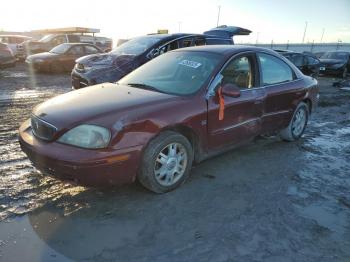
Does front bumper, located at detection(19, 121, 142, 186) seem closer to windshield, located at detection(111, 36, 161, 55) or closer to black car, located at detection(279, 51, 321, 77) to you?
windshield, located at detection(111, 36, 161, 55)

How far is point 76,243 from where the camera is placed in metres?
2.98

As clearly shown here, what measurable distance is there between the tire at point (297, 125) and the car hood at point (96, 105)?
2.68 meters

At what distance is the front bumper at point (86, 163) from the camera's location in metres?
3.26

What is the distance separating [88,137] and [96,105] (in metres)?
0.47

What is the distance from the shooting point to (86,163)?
325 centimetres

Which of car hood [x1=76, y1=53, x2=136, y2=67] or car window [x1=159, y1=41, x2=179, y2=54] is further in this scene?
car window [x1=159, y1=41, x2=179, y2=54]

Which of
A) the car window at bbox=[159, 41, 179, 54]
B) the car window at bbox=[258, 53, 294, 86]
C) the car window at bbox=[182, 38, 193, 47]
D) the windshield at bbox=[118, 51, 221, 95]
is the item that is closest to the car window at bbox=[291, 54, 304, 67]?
the car window at bbox=[182, 38, 193, 47]

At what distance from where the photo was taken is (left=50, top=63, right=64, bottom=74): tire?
15289mm

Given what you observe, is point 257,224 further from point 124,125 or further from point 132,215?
point 124,125

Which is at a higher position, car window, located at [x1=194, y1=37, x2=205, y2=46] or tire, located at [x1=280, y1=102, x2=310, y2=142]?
car window, located at [x1=194, y1=37, x2=205, y2=46]

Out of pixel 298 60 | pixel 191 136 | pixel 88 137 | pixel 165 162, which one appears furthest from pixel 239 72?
pixel 298 60

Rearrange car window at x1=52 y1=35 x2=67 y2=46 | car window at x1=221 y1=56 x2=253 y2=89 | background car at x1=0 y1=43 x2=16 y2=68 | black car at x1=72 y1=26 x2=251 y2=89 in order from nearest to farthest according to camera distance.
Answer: car window at x1=221 y1=56 x2=253 y2=89, black car at x1=72 y1=26 x2=251 y2=89, background car at x1=0 y1=43 x2=16 y2=68, car window at x1=52 y1=35 x2=67 y2=46

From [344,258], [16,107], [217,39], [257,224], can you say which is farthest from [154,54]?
[344,258]

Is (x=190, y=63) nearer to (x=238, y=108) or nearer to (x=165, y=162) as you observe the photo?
(x=238, y=108)
